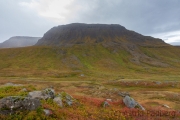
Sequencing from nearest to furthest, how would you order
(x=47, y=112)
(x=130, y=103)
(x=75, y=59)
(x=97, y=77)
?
(x=47, y=112), (x=130, y=103), (x=97, y=77), (x=75, y=59)

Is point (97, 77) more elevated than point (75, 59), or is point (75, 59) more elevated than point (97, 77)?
point (75, 59)

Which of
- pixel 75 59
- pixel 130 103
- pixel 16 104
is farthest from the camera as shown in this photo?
pixel 75 59

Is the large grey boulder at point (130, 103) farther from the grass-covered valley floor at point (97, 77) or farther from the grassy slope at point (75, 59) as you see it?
the grassy slope at point (75, 59)

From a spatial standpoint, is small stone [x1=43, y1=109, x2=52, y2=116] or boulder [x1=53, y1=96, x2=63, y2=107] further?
boulder [x1=53, y1=96, x2=63, y2=107]

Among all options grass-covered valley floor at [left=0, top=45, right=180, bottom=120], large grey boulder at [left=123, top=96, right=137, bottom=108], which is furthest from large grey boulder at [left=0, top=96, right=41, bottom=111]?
large grey boulder at [left=123, top=96, right=137, bottom=108]

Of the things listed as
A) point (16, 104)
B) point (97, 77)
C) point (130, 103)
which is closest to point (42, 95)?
point (16, 104)

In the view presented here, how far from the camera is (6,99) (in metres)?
14.2

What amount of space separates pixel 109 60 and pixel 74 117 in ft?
501

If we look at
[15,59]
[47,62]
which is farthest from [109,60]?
[15,59]

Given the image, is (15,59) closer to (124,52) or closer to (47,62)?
(47,62)

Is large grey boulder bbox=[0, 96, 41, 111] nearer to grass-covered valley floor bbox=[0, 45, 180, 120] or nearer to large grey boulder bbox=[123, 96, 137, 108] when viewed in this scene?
grass-covered valley floor bbox=[0, 45, 180, 120]

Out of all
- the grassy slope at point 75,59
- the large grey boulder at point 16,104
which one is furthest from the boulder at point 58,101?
the grassy slope at point 75,59

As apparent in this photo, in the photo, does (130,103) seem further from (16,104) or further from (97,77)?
(97,77)

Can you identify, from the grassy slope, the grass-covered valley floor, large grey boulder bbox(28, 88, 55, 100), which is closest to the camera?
large grey boulder bbox(28, 88, 55, 100)
